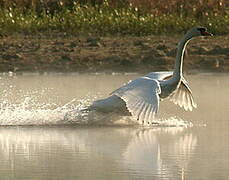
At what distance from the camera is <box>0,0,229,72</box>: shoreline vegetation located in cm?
1689

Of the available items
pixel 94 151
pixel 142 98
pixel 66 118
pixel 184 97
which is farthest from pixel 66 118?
pixel 94 151

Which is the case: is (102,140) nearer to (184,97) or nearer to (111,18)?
(184,97)

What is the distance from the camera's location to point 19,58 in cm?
1703

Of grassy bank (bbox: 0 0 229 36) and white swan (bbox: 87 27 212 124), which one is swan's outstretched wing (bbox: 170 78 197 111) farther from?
grassy bank (bbox: 0 0 229 36)

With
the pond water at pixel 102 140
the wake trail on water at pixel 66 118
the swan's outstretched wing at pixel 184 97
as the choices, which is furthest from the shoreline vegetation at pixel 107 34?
the wake trail on water at pixel 66 118

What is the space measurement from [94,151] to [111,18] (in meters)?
10.5

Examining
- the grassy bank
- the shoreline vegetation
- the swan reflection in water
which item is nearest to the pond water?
the swan reflection in water

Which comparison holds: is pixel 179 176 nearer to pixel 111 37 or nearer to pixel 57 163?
pixel 57 163

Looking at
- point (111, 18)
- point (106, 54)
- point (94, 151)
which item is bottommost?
point (94, 151)

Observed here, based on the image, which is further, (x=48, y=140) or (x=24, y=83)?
(x=24, y=83)

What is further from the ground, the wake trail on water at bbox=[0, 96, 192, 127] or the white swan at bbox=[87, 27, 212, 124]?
the white swan at bbox=[87, 27, 212, 124]

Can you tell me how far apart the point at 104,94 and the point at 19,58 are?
4.00 m

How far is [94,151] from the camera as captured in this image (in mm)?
9539

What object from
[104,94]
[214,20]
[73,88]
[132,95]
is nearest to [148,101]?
[132,95]
